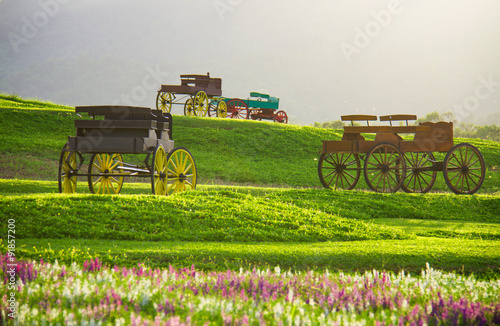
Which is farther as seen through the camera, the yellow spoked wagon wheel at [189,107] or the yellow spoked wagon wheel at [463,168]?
the yellow spoked wagon wheel at [189,107]

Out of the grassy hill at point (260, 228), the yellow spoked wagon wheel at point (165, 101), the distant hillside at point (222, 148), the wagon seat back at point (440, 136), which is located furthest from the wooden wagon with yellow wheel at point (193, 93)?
the wagon seat back at point (440, 136)

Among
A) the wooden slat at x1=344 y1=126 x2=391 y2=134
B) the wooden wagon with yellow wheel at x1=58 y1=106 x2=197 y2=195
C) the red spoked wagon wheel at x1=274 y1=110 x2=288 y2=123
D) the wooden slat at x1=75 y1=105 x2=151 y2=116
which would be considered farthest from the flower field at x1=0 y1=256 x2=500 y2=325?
the red spoked wagon wheel at x1=274 y1=110 x2=288 y2=123

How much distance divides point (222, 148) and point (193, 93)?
519cm

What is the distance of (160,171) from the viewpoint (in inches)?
340

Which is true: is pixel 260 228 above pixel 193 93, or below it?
below

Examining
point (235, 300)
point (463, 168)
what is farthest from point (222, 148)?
point (235, 300)

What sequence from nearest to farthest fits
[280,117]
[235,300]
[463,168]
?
1. [235,300]
2. [463,168]
3. [280,117]

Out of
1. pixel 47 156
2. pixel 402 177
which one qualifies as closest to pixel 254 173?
pixel 402 177

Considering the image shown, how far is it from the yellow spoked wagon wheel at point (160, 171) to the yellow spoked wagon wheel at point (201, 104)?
15078 mm

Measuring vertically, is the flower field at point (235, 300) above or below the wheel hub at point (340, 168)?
below

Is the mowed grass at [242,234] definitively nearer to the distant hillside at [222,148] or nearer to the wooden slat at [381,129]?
the wooden slat at [381,129]

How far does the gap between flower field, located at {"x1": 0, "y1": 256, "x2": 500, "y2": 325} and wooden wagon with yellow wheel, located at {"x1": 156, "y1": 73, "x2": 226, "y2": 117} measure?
63.6ft

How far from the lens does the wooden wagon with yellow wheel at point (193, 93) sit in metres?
23.0

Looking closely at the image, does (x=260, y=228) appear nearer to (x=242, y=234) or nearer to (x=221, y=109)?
(x=242, y=234)
